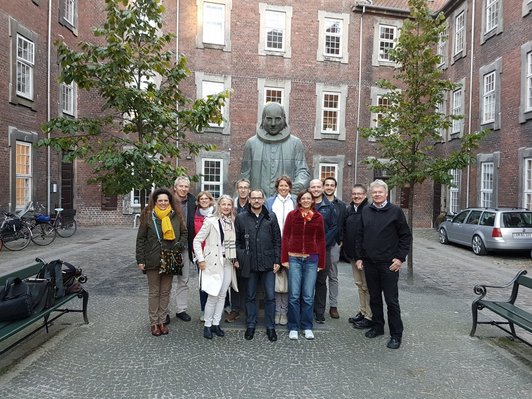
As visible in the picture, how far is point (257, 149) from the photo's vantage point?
601 centimetres

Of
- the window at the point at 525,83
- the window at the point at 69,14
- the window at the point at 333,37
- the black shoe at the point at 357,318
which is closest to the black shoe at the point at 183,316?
the black shoe at the point at 357,318

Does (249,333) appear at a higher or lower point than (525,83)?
lower

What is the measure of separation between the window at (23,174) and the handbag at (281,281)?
1259 centimetres

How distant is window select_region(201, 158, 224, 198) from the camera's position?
19828 millimetres

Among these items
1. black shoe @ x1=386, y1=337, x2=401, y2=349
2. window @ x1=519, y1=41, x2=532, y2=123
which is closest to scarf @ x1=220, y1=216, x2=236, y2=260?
black shoe @ x1=386, y1=337, x2=401, y2=349

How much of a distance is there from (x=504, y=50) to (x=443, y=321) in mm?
14353

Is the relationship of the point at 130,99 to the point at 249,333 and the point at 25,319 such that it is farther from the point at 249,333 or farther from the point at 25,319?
the point at 249,333

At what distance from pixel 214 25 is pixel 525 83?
44.7ft

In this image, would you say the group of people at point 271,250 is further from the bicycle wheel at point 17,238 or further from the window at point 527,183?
the window at point 527,183

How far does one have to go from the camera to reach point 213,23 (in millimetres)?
19719

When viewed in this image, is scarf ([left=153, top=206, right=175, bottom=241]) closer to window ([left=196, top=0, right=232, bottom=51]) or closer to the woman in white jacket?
the woman in white jacket

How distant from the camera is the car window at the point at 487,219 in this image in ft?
41.3

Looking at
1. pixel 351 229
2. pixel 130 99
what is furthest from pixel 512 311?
pixel 130 99

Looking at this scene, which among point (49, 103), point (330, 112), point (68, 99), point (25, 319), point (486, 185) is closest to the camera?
point (25, 319)
